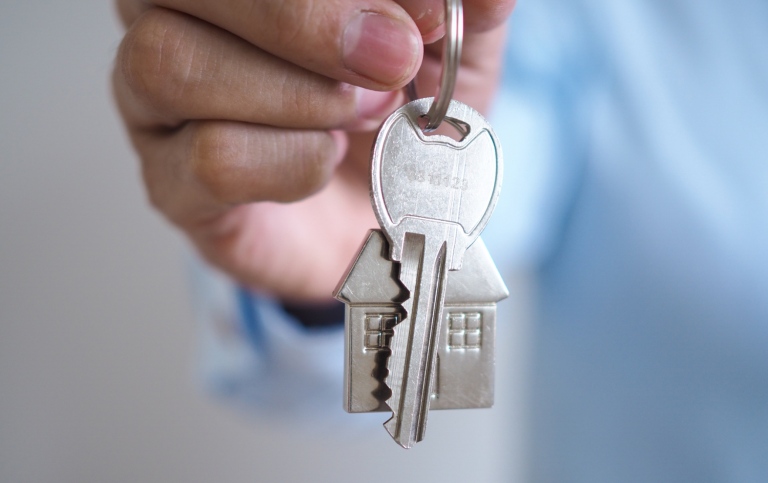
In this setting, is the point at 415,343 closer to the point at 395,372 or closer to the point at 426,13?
the point at 395,372

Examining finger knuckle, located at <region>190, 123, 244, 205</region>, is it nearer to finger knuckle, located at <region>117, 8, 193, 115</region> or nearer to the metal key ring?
finger knuckle, located at <region>117, 8, 193, 115</region>

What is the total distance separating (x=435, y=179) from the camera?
39 cm

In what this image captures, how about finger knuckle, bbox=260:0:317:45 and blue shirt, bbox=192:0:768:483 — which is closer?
finger knuckle, bbox=260:0:317:45

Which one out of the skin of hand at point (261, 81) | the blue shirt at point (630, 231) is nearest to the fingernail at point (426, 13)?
the skin of hand at point (261, 81)

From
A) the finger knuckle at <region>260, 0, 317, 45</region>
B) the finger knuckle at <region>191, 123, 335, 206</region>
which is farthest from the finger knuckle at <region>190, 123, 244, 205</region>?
the finger knuckle at <region>260, 0, 317, 45</region>

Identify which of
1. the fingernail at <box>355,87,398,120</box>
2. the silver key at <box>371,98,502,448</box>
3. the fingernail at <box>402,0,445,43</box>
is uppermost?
the fingernail at <box>402,0,445,43</box>

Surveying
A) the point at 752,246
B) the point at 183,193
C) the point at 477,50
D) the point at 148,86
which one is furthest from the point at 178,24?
the point at 752,246

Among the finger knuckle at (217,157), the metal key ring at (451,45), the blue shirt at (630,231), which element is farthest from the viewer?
the blue shirt at (630,231)

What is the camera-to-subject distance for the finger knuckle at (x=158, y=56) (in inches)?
16.4

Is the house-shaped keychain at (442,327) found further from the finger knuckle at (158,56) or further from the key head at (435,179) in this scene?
the finger knuckle at (158,56)

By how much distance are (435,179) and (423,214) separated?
0.08 ft

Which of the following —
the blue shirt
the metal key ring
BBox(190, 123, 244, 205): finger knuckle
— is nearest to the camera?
the metal key ring

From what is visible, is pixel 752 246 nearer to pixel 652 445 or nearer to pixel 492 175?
pixel 652 445

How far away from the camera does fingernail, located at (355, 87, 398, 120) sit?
45cm
